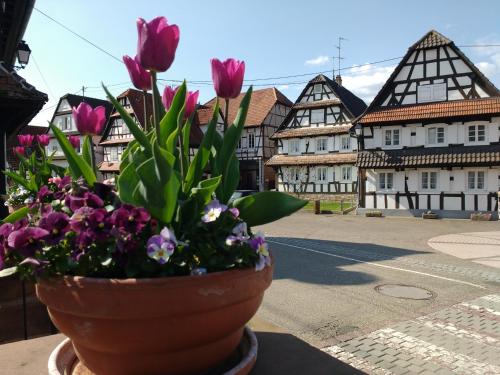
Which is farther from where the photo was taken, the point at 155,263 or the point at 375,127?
the point at 375,127

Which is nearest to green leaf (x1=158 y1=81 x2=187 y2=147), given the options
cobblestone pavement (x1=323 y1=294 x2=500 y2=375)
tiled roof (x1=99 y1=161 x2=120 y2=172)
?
cobblestone pavement (x1=323 y1=294 x2=500 y2=375)

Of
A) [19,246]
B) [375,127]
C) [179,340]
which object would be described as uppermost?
[375,127]

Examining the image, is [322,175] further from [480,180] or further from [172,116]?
[172,116]

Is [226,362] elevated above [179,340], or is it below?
below

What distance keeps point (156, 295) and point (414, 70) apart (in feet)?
75.4

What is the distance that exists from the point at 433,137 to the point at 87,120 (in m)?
22.2

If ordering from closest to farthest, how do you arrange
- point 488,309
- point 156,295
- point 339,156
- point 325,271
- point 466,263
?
point 156,295 → point 488,309 → point 325,271 → point 466,263 → point 339,156

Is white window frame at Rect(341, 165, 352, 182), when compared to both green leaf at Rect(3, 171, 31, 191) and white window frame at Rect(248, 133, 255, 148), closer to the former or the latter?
white window frame at Rect(248, 133, 255, 148)

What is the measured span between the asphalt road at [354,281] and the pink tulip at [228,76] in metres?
3.82

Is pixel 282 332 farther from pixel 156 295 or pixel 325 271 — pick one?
pixel 325 271

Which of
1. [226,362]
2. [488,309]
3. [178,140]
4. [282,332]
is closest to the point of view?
[226,362]

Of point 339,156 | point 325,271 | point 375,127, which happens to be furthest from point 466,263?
point 339,156

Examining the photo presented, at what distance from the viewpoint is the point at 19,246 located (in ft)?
3.75

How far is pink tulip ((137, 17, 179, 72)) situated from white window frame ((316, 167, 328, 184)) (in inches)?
1135
